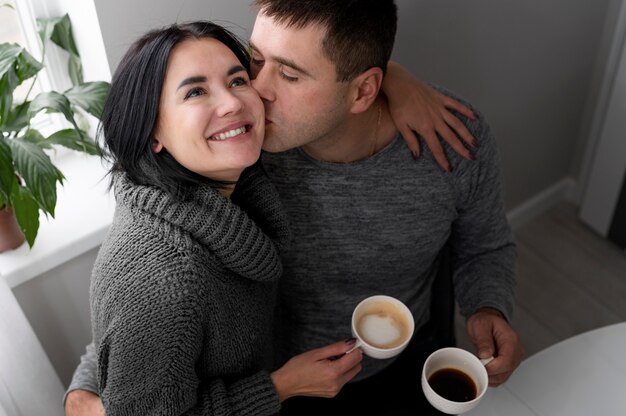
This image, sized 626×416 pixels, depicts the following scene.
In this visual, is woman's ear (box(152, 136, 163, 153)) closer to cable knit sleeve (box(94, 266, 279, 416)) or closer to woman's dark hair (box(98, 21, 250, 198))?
woman's dark hair (box(98, 21, 250, 198))

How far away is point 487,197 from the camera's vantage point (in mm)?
1464

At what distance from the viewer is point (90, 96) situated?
1325mm

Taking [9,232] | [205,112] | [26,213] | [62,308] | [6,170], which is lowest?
[62,308]

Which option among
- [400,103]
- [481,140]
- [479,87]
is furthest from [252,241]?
[479,87]

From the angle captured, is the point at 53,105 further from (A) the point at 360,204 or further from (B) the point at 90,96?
(A) the point at 360,204

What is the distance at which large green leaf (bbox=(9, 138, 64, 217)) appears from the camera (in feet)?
4.00

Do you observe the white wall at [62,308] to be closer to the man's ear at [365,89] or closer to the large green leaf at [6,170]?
the large green leaf at [6,170]

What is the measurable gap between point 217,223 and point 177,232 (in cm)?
7

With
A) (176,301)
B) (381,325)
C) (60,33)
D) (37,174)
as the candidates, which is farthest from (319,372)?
(60,33)

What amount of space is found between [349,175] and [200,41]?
43 cm

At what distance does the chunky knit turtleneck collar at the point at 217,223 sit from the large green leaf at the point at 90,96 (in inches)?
8.5

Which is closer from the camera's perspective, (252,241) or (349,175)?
(252,241)

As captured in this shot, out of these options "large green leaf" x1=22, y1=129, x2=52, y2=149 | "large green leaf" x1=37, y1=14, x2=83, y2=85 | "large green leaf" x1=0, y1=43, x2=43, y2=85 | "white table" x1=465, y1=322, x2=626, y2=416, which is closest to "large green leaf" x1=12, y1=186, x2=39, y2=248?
"large green leaf" x1=22, y1=129, x2=52, y2=149

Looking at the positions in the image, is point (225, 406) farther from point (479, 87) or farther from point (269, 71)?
point (479, 87)
